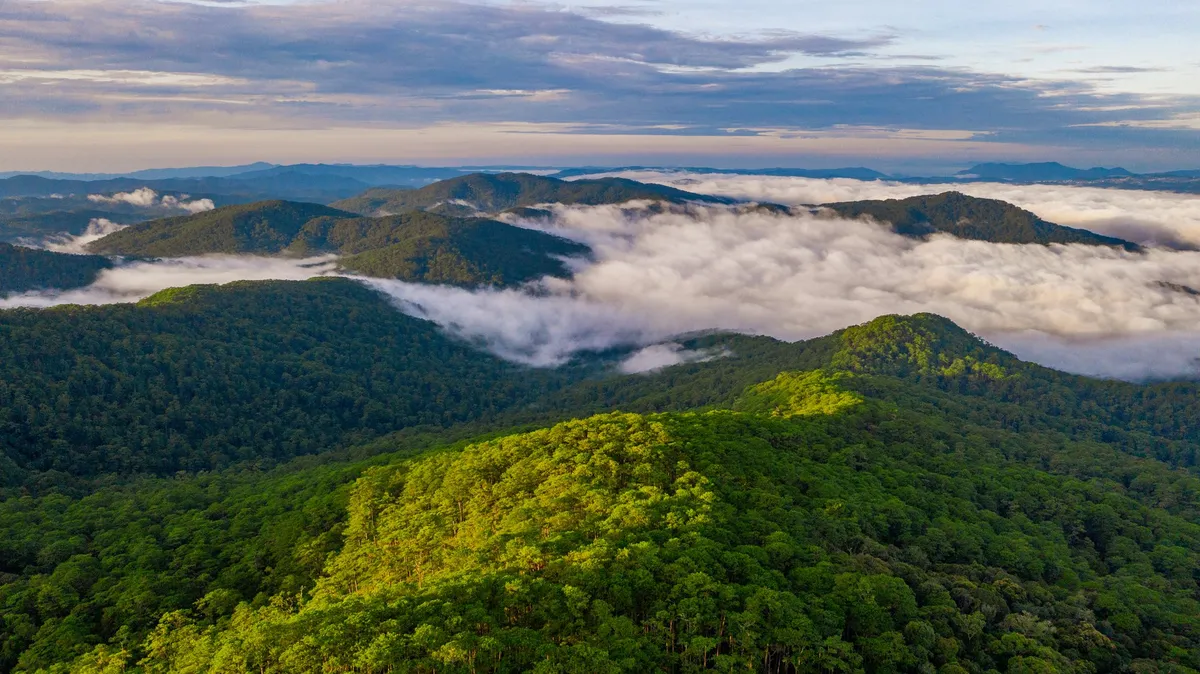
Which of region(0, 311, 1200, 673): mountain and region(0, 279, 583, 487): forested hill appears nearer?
region(0, 311, 1200, 673): mountain

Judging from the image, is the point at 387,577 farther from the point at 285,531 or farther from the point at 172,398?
the point at 172,398

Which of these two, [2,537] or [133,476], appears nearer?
[2,537]

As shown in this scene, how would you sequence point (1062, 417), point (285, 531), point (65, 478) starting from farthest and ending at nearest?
point (1062, 417) < point (65, 478) < point (285, 531)

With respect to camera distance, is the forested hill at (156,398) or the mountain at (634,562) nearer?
the mountain at (634,562)

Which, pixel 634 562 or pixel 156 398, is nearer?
pixel 634 562

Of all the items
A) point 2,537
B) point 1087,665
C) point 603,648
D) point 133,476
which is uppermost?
point 603,648

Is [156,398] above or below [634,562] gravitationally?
below

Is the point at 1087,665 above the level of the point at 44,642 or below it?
above

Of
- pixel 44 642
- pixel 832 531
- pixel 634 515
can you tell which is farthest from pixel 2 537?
pixel 832 531
